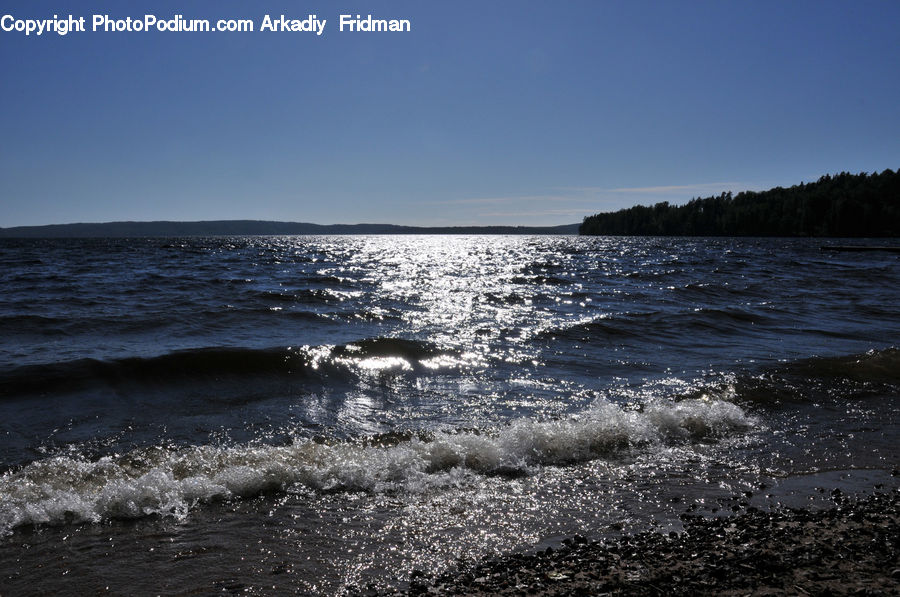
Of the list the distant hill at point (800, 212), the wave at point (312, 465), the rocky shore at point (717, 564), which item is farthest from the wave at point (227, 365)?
the distant hill at point (800, 212)

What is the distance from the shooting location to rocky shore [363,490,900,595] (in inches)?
137

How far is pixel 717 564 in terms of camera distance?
3.74 meters

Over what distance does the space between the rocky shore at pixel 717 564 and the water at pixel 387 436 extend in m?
0.30

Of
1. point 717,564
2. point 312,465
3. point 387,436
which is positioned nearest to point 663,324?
point 387,436

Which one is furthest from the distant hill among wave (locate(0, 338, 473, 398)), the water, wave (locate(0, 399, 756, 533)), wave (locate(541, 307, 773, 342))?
wave (locate(0, 399, 756, 533))

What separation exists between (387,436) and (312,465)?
1297mm

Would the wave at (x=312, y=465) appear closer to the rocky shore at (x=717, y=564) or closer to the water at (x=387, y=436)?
the water at (x=387, y=436)

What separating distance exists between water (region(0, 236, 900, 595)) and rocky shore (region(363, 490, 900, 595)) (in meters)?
0.30

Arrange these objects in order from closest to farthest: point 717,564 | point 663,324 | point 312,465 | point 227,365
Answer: point 717,564
point 312,465
point 227,365
point 663,324

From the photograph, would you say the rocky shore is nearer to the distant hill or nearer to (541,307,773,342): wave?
(541,307,773,342): wave

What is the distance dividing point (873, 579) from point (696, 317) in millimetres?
14036

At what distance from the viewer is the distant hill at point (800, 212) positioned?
11069cm

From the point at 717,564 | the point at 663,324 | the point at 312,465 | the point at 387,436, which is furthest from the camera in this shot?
the point at 663,324

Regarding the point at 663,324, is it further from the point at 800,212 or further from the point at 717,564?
the point at 800,212
